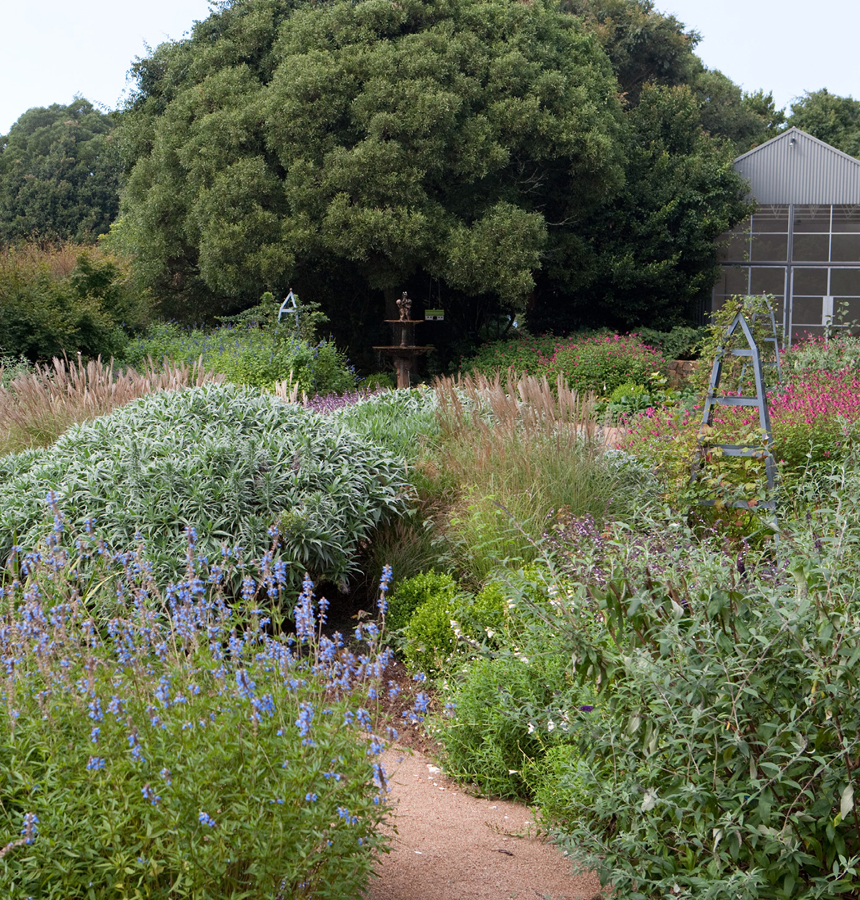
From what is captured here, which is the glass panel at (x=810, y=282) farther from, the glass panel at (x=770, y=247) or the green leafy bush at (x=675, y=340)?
the green leafy bush at (x=675, y=340)

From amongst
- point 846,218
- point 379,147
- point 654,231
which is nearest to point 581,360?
point 379,147

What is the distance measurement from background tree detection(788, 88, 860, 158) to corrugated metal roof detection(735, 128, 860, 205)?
11.0m

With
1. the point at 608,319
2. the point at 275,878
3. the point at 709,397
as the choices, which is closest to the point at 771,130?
the point at 608,319

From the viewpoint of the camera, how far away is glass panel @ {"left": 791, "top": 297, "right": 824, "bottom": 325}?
877 inches

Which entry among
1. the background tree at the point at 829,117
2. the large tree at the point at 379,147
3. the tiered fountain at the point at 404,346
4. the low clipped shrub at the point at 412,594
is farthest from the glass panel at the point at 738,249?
the low clipped shrub at the point at 412,594

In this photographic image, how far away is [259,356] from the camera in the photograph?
11.1 meters

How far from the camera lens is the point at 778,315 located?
22203mm

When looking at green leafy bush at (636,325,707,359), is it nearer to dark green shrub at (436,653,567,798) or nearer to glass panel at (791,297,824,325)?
glass panel at (791,297,824,325)

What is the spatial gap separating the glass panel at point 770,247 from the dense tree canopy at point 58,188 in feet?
73.7

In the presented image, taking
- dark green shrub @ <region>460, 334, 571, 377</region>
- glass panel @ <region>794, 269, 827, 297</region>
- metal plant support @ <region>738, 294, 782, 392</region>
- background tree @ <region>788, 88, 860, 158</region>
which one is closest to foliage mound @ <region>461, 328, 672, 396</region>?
dark green shrub @ <region>460, 334, 571, 377</region>

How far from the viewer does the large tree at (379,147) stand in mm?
14781

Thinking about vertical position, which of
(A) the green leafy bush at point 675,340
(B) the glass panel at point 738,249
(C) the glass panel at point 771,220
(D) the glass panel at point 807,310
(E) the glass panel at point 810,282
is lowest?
(A) the green leafy bush at point 675,340

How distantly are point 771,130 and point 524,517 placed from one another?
1169 inches

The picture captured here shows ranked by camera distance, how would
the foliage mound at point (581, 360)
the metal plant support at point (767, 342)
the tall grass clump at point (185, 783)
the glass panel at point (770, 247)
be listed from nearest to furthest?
the tall grass clump at point (185, 783)
the metal plant support at point (767, 342)
the foliage mound at point (581, 360)
the glass panel at point (770, 247)
